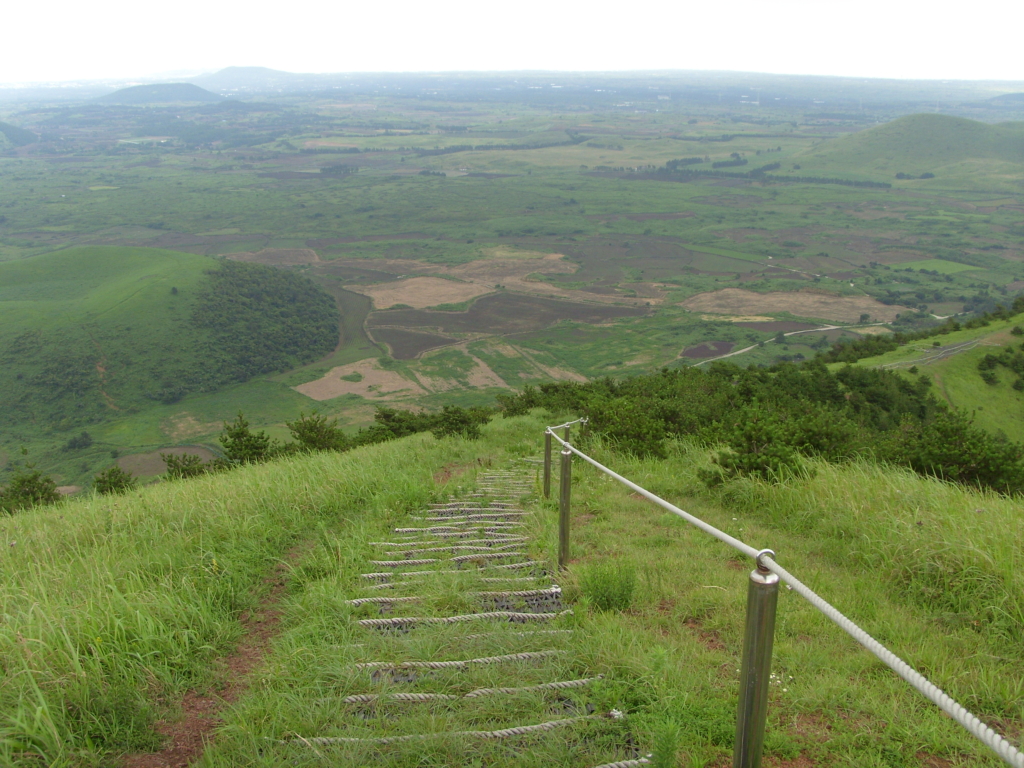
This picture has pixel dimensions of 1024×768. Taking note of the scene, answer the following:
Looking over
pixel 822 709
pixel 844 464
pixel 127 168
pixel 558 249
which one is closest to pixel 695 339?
pixel 558 249

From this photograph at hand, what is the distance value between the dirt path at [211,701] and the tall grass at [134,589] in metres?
0.08

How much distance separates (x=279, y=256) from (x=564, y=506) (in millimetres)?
94726

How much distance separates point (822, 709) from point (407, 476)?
16.8 ft

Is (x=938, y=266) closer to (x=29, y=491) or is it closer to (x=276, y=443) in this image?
(x=276, y=443)

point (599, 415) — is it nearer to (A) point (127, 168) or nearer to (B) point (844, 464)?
(B) point (844, 464)

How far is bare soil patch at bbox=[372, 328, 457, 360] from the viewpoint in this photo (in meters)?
61.1

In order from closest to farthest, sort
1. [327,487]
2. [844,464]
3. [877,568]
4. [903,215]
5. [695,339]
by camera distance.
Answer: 1. [877,568]
2. [327,487]
3. [844,464]
4. [695,339]
5. [903,215]

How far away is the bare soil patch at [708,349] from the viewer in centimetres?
5722

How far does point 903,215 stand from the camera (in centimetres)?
11031

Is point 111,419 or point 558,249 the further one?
point 558,249

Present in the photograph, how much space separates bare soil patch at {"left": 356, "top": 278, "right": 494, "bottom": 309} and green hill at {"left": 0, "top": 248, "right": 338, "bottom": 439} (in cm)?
646

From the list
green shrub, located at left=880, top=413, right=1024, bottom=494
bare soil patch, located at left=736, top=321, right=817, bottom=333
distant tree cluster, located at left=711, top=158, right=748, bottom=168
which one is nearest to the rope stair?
green shrub, located at left=880, top=413, right=1024, bottom=494

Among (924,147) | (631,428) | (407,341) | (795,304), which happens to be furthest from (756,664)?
(924,147)

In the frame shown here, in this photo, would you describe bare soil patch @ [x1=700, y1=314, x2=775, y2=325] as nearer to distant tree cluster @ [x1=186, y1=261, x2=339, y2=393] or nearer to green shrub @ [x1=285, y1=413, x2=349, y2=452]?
distant tree cluster @ [x1=186, y1=261, x2=339, y2=393]
